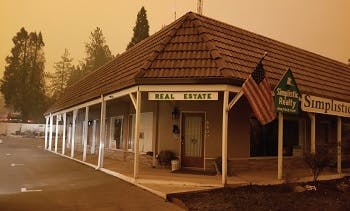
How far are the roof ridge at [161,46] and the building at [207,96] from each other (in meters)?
0.03

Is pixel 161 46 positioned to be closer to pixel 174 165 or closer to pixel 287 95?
pixel 174 165

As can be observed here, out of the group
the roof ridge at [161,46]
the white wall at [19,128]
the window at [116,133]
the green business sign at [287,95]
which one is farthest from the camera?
the white wall at [19,128]

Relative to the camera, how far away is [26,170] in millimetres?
16781

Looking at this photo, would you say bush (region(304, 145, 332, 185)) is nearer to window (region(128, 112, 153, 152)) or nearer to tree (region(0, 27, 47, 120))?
window (region(128, 112, 153, 152))

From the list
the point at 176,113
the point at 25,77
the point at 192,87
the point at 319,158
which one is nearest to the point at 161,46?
the point at 192,87

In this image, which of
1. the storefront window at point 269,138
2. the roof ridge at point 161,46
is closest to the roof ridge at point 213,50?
the roof ridge at point 161,46

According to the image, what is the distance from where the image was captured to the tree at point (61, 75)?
8673cm

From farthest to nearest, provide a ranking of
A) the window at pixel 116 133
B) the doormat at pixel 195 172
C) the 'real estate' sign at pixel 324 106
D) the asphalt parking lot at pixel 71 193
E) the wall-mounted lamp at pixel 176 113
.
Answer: the window at pixel 116 133, the wall-mounted lamp at pixel 176 113, the 'real estate' sign at pixel 324 106, the doormat at pixel 195 172, the asphalt parking lot at pixel 71 193

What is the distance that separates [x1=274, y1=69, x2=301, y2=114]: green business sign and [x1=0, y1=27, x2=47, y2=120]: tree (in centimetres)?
6616

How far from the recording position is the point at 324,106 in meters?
15.8

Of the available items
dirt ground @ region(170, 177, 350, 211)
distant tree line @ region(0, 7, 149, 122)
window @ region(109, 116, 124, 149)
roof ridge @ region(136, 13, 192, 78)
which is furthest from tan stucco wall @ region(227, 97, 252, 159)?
distant tree line @ region(0, 7, 149, 122)

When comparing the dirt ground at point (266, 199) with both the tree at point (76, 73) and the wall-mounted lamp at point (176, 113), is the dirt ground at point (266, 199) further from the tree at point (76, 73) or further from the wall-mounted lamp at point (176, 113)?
the tree at point (76, 73)

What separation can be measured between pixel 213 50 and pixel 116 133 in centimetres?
963

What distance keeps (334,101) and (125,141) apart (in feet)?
31.3
